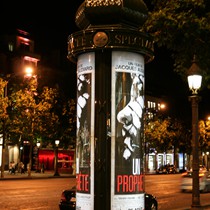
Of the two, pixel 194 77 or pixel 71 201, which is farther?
pixel 71 201

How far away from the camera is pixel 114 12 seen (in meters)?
6.04

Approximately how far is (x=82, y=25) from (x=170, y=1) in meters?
5.68

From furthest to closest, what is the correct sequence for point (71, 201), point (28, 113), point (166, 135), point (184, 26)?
point (166, 135) < point (28, 113) < point (71, 201) < point (184, 26)

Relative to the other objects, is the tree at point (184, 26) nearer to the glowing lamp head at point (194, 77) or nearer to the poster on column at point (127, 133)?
the glowing lamp head at point (194, 77)

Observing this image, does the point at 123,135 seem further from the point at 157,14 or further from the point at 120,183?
the point at 157,14

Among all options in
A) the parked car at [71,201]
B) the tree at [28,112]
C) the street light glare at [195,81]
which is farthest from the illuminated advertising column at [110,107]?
the tree at [28,112]

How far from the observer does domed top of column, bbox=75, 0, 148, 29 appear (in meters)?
6.04

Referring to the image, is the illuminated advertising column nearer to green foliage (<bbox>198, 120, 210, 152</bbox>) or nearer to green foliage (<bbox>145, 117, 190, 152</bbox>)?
green foliage (<bbox>145, 117, 190, 152</bbox>)

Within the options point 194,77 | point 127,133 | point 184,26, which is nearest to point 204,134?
point 194,77

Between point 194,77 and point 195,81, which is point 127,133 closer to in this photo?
point 194,77

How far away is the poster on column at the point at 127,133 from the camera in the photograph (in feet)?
19.2

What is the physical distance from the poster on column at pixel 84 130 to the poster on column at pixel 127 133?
0.33 meters

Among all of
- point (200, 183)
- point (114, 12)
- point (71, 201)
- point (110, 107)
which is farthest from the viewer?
point (200, 183)

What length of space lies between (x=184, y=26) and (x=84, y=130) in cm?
564
